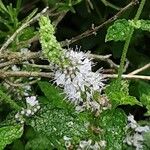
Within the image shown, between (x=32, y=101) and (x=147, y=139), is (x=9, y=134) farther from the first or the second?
(x=147, y=139)

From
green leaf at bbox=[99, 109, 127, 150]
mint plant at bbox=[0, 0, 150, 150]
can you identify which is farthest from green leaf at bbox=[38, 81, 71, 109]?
green leaf at bbox=[99, 109, 127, 150]

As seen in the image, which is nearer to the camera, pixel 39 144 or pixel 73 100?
pixel 73 100

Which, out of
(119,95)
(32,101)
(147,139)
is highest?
(119,95)

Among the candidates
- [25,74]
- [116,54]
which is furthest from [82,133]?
[116,54]

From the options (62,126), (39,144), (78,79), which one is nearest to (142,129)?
(39,144)

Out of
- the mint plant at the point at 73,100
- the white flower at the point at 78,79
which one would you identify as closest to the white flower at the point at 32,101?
the mint plant at the point at 73,100

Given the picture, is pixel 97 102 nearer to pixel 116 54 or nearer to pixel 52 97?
pixel 52 97
